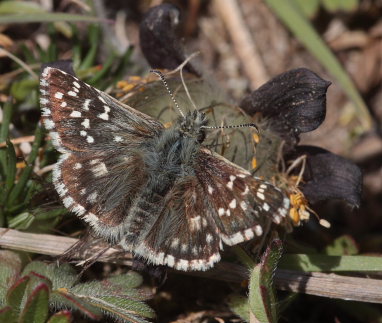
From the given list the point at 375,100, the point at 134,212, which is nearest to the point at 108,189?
the point at 134,212

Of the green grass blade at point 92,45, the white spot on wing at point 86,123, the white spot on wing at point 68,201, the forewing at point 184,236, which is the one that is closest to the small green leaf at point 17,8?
the green grass blade at point 92,45

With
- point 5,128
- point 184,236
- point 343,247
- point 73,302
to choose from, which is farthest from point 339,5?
point 73,302

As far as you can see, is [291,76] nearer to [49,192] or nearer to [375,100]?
[49,192]

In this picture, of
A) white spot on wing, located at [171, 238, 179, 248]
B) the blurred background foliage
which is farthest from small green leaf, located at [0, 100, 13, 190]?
white spot on wing, located at [171, 238, 179, 248]

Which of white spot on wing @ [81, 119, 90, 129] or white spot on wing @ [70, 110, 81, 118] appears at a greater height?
white spot on wing @ [70, 110, 81, 118]

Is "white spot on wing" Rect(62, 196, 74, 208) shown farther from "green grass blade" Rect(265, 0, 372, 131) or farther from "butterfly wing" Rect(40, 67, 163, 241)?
"green grass blade" Rect(265, 0, 372, 131)

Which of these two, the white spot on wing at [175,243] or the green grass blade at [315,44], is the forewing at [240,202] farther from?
the green grass blade at [315,44]

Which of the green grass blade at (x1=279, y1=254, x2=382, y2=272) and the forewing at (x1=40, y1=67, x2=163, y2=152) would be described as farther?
the green grass blade at (x1=279, y1=254, x2=382, y2=272)
